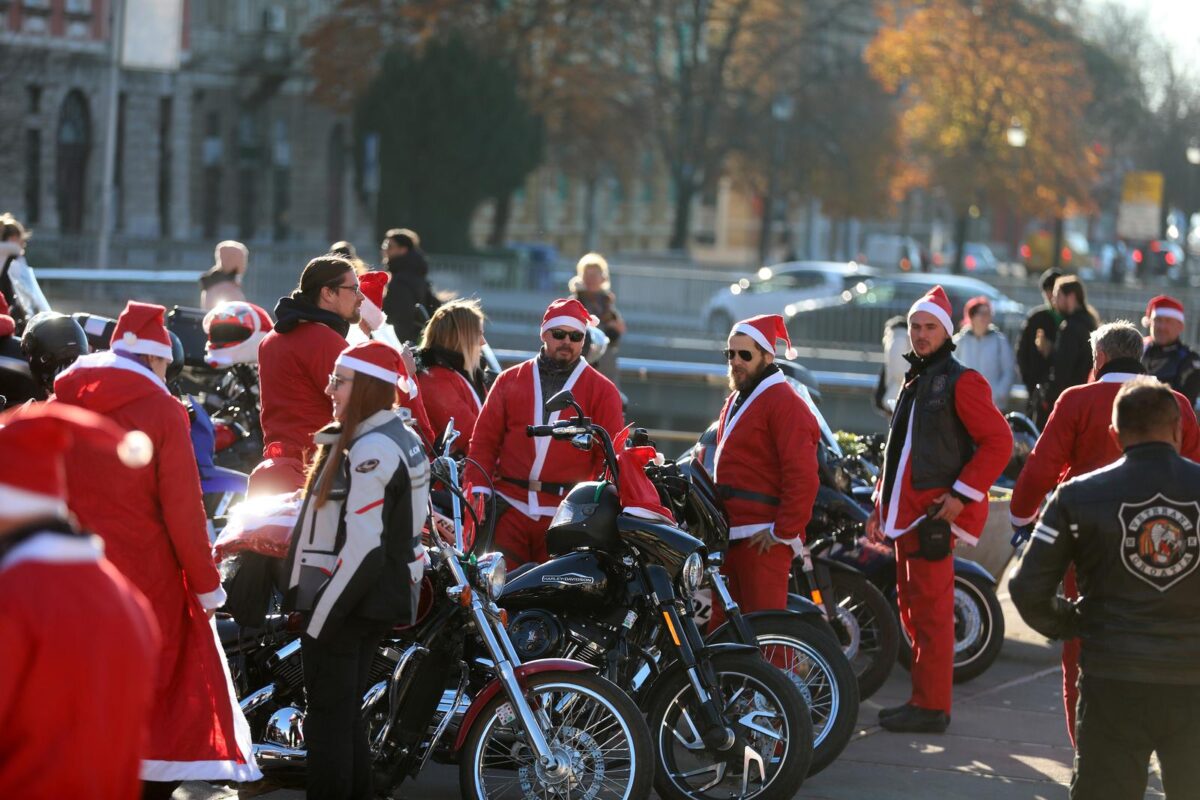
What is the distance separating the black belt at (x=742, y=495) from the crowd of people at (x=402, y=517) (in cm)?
1

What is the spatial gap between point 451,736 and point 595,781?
24.1 inches

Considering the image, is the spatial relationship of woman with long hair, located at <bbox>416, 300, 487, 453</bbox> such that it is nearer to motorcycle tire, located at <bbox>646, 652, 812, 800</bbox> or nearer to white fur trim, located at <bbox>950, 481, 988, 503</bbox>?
white fur trim, located at <bbox>950, 481, 988, 503</bbox>

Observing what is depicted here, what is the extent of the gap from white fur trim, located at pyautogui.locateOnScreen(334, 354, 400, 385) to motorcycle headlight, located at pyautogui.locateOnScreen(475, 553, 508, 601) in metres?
0.85

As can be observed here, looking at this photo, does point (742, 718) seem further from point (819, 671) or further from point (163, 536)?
point (163, 536)

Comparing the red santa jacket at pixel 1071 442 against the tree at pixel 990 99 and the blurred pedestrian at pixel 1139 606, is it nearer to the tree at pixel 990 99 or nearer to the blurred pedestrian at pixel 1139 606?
the blurred pedestrian at pixel 1139 606

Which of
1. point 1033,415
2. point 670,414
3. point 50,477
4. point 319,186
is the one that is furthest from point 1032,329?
point 319,186

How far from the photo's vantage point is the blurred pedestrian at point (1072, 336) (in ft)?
45.8

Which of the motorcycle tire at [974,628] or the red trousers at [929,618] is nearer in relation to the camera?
the red trousers at [929,618]

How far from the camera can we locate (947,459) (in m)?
8.38

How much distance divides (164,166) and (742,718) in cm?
4800

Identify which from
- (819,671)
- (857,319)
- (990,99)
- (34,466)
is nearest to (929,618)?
(819,671)

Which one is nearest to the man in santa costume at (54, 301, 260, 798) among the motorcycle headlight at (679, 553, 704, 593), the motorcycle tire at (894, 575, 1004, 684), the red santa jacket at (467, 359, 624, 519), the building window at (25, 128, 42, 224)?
the motorcycle headlight at (679, 553, 704, 593)

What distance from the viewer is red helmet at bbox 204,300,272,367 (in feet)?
35.7

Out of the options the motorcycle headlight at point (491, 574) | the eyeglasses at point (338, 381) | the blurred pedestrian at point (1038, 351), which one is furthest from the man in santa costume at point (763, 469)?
the blurred pedestrian at point (1038, 351)
